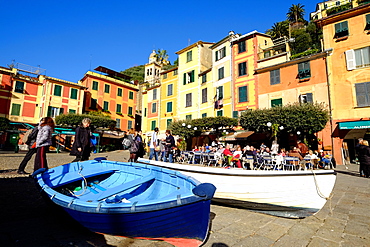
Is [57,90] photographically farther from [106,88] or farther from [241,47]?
[241,47]

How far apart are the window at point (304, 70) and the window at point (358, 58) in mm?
2482

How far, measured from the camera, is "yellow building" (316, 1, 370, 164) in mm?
13961

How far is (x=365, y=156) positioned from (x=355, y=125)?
22.9 feet

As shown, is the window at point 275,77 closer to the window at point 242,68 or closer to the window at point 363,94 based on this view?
the window at point 242,68

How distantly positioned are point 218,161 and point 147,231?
9466 mm

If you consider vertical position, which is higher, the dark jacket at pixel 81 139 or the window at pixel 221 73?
the window at pixel 221 73

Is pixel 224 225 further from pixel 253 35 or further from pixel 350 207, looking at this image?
pixel 253 35

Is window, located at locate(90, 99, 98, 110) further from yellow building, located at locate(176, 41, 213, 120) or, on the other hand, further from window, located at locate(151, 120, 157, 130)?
yellow building, located at locate(176, 41, 213, 120)

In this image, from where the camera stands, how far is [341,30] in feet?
50.7

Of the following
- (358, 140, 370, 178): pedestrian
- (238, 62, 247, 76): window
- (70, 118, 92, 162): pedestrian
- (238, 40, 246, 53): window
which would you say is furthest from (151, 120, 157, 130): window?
(358, 140, 370, 178): pedestrian

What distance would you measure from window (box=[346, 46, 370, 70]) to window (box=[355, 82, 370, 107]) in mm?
1408

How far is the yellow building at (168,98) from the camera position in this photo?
26.0 meters

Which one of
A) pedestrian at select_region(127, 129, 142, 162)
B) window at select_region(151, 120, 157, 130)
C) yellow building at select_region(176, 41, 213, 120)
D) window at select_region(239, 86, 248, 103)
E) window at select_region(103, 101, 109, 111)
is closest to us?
pedestrian at select_region(127, 129, 142, 162)

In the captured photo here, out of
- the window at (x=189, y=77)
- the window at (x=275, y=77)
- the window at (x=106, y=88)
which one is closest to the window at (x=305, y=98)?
the window at (x=275, y=77)
